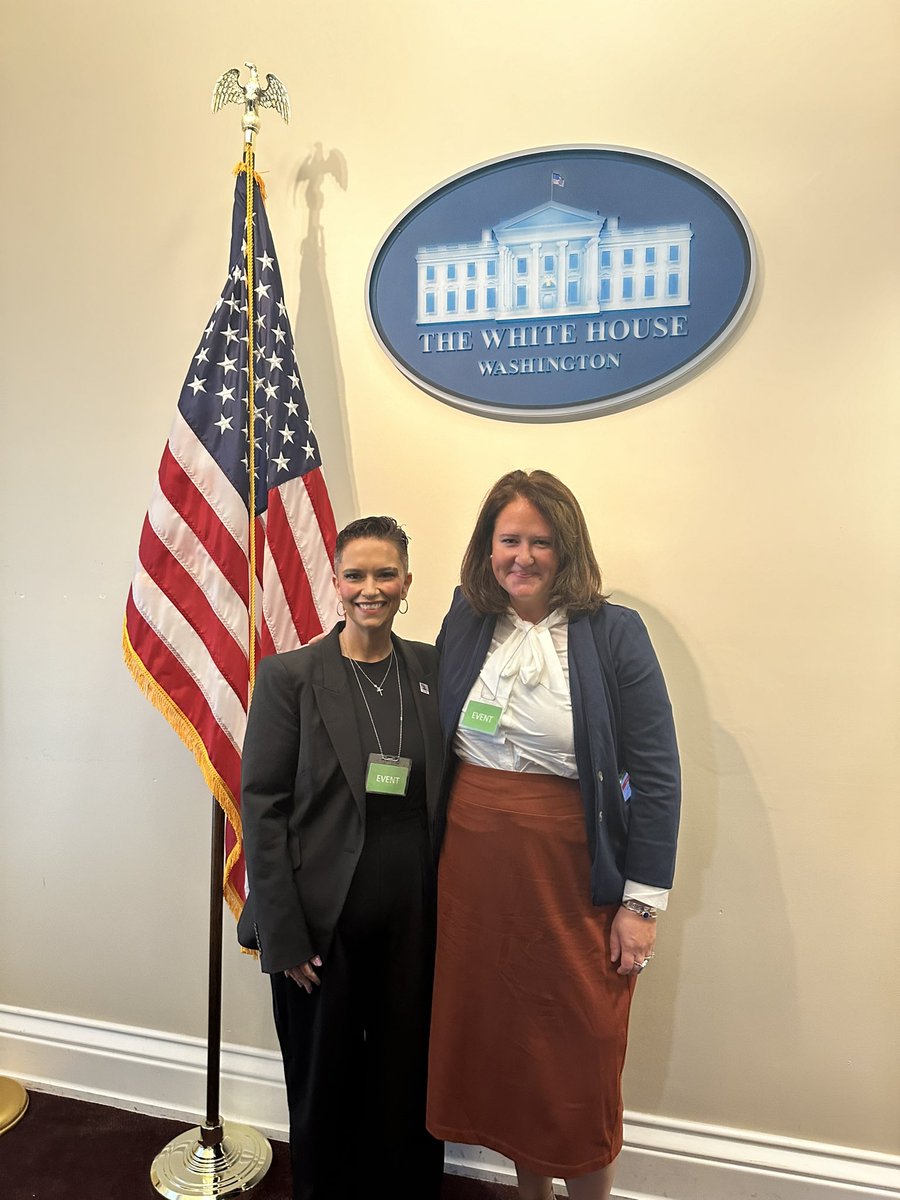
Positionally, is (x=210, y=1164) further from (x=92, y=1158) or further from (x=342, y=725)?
(x=342, y=725)

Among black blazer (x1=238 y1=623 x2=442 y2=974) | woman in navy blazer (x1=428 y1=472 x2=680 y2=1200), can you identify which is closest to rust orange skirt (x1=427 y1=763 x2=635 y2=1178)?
woman in navy blazer (x1=428 y1=472 x2=680 y2=1200)

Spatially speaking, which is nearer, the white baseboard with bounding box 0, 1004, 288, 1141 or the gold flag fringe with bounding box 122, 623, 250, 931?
the gold flag fringe with bounding box 122, 623, 250, 931

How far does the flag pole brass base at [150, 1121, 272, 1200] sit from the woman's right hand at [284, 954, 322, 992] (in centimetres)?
73

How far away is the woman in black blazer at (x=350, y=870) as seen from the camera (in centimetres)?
159

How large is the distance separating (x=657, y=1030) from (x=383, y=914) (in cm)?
83

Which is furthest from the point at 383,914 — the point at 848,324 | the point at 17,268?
the point at 17,268

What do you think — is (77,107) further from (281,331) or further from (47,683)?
(47,683)

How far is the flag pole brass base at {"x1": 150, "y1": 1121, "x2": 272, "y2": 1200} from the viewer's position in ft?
6.42

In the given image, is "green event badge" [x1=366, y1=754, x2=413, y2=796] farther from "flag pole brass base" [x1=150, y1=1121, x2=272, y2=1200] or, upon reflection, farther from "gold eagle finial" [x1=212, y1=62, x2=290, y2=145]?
"gold eagle finial" [x1=212, y1=62, x2=290, y2=145]

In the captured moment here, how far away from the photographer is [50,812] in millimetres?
2389

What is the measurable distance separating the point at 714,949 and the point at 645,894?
1.83ft

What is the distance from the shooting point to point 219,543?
6.29ft

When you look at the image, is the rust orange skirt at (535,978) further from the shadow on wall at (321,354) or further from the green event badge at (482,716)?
the shadow on wall at (321,354)

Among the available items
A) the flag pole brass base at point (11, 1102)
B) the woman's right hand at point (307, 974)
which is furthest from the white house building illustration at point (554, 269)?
the flag pole brass base at point (11, 1102)
